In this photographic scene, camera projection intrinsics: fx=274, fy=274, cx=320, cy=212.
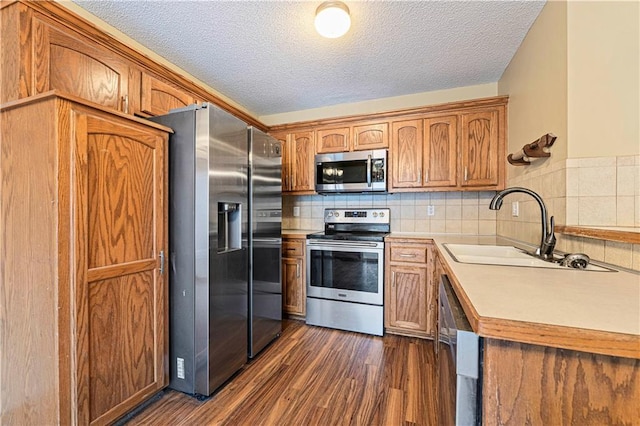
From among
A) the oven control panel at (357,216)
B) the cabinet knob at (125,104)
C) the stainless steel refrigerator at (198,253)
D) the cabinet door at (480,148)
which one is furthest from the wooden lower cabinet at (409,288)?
the cabinet knob at (125,104)

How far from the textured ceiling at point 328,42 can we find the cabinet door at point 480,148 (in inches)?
15.5

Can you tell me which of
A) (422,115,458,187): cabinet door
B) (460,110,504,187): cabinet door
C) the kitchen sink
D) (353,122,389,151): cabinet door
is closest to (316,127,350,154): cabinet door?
(353,122,389,151): cabinet door

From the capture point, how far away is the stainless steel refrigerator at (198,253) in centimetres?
167

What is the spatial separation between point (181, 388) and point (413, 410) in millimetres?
1404

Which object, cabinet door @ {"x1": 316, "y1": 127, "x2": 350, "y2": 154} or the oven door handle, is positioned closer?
the oven door handle

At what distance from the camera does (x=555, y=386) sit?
578 millimetres

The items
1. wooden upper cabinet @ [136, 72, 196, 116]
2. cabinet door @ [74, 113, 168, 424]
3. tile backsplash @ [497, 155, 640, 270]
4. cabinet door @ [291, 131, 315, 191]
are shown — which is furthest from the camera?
cabinet door @ [291, 131, 315, 191]

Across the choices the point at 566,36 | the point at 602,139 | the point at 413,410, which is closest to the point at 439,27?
the point at 566,36

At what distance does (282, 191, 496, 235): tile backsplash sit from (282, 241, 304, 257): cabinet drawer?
63 cm

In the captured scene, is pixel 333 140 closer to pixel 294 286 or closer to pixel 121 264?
pixel 294 286

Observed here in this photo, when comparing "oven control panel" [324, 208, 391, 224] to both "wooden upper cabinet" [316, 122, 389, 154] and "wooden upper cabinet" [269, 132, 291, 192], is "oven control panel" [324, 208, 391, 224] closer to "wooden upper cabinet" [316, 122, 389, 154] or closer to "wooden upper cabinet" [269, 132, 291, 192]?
"wooden upper cabinet" [269, 132, 291, 192]

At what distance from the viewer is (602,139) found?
1285mm

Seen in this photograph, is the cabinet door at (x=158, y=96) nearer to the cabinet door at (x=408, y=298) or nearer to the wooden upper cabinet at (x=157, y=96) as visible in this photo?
the wooden upper cabinet at (x=157, y=96)

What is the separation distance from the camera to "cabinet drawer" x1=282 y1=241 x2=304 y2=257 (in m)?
2.84
